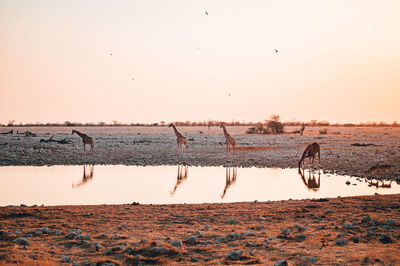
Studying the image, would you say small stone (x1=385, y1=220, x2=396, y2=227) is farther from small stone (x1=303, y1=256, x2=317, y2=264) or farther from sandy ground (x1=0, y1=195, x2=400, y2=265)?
small stone (x1=303, y1=256, x2=317, y2=264)

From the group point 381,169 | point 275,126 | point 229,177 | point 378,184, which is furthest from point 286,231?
point 275,126

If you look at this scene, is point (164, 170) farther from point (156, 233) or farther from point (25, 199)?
point (156, 233)

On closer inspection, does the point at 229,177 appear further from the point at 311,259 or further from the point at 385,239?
the point at 311,259

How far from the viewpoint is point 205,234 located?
852 cm

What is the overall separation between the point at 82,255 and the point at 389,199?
10136 millimetres

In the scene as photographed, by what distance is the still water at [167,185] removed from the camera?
14781 mm

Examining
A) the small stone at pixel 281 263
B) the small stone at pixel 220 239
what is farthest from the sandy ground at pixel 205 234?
the small stone at pixel 281 263

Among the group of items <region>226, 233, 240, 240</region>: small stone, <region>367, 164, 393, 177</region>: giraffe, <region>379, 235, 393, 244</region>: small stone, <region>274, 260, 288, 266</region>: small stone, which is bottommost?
<region>226, 233, 240, 240</region>: small stone

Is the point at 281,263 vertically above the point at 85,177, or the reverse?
the point at 281,263

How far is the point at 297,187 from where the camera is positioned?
17500mm

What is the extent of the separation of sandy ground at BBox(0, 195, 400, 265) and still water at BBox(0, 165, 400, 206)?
A: 9.55ft

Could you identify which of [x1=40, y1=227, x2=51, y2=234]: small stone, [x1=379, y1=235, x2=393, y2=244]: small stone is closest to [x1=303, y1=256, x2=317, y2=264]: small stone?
[x1=379, y1=235, x2=393, y2=244]: small stone

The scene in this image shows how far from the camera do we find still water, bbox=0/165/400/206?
48.5 ft

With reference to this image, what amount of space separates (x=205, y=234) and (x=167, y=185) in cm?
946
